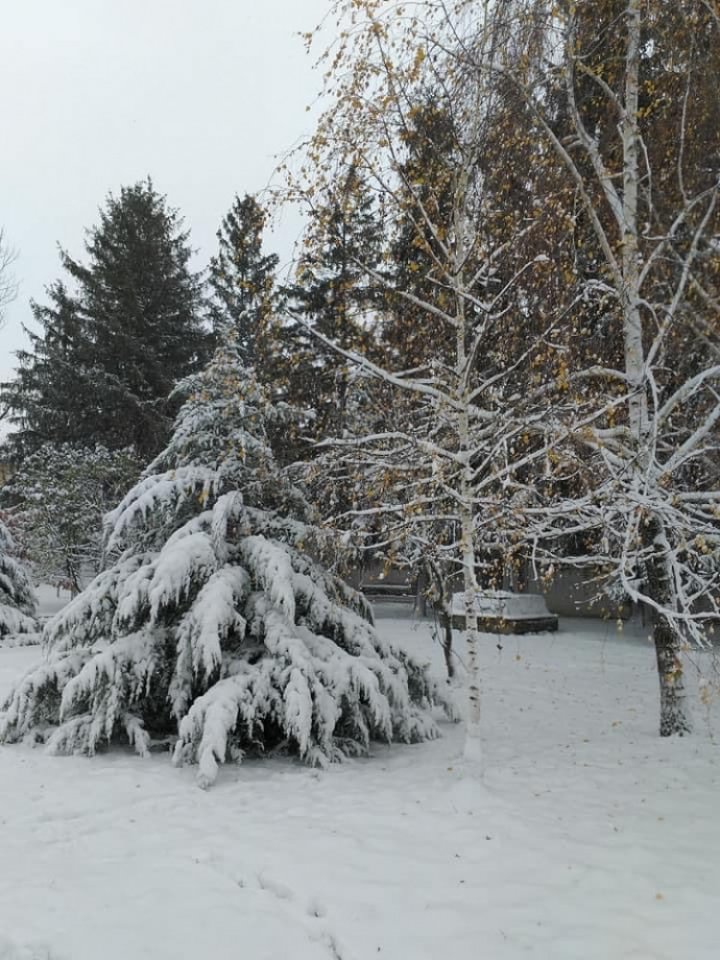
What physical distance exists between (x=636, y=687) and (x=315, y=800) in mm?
6167

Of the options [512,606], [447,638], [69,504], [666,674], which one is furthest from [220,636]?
[69,504]

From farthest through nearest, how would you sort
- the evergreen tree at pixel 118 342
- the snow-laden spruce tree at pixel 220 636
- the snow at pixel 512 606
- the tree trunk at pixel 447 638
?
1. the evergreen tree at pixel 118 342
2. the snow at pixel 512 606
3. the tree trunk at pixel 447 638
4. the snow-laden spruce tree at pixel 220 636

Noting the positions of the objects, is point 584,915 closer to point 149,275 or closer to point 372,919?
point 372,919

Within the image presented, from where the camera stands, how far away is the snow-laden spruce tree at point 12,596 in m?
13.9

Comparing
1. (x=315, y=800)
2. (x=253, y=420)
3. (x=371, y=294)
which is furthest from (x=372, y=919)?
(x=371, y=294)

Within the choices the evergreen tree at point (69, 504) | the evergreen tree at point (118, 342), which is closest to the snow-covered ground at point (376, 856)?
the evergreen tree at point (69, 504)

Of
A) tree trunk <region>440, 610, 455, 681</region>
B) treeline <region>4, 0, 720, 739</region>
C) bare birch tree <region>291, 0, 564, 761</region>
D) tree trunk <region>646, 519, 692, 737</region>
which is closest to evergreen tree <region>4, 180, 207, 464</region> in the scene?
tree trunk <region>440, 610, 455, 681</region>

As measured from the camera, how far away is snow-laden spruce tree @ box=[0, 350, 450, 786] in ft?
18.6

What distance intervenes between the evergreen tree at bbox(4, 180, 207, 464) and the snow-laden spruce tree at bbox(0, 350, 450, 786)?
13320 millimetres

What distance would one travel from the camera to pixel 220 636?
600cm

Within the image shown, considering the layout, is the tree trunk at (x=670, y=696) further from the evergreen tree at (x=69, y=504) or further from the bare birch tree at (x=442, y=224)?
the evergreen tree at (x=69, y=504)

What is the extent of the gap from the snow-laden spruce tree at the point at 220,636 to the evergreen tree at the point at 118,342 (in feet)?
43.7

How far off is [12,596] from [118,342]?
8.69 metres

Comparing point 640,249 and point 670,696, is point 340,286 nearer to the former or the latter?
point 640,249
